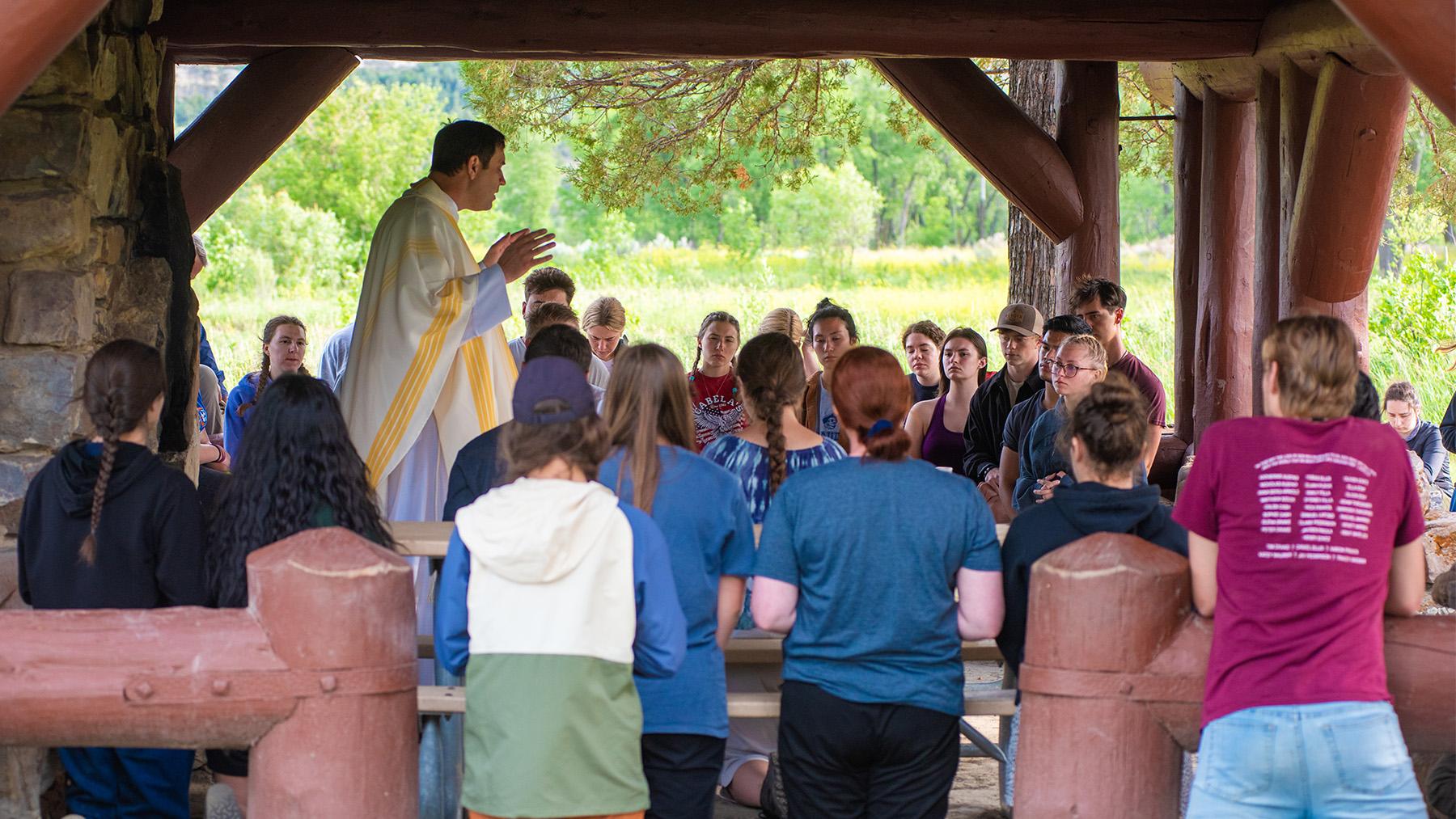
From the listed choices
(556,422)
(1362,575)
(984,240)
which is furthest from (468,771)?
(984,240)

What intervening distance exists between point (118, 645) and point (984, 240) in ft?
133

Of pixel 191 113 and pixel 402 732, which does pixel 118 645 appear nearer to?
pixel 402 732

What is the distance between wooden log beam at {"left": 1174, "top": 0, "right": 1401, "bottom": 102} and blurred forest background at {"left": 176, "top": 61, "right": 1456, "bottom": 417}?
3.70 metres

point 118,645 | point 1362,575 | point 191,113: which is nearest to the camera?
point 1362,575

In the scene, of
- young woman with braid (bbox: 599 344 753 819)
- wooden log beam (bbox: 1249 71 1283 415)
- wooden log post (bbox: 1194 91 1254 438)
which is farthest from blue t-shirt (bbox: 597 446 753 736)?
wooden log post (bbox: 1194 91 1254 438)

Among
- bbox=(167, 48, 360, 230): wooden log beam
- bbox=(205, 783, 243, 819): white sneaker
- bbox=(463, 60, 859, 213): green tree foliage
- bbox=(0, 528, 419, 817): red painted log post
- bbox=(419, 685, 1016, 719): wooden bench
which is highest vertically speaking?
bbox=(463, 60, 859, 213): green tree foliage

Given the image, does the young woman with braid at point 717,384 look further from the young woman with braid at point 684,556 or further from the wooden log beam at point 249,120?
the young woman with braid at point 684,556

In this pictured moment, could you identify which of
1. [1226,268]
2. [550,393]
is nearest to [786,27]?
[1226,268]

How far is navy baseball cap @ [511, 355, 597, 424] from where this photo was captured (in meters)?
2.59

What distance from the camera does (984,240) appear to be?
138 ft

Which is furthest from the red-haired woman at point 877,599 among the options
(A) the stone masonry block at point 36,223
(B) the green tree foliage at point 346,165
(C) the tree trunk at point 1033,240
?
(B) the green tree foliage at point 346,165

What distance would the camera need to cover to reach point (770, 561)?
2924 millimetres

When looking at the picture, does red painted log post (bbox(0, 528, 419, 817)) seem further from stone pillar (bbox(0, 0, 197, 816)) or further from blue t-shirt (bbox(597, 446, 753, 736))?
stone pillar (bbox(0, 0, 197, 816))

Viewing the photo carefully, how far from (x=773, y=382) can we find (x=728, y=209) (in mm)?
36105
